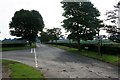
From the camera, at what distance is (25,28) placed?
83500 mm

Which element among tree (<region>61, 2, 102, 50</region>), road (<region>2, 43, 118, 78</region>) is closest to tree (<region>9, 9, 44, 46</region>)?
tree (<region>61, 2, 102, 50</region>)

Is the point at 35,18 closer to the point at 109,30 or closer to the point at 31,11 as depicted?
the point at 31,11

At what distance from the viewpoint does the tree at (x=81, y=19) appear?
53.5m

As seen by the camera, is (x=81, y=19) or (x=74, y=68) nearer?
(x=74, y=68)

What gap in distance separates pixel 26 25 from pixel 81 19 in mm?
33460

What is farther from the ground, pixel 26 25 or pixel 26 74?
pixel 26 25

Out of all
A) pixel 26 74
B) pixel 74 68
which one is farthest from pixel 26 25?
pixel 26 74

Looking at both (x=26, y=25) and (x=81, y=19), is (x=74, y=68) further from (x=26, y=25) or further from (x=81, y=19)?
(x=26, y=25)

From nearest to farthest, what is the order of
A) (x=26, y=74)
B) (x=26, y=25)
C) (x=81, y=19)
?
1. (x=26, y=74)
2. (x=81, y=19)
3. (x=26, y=25)

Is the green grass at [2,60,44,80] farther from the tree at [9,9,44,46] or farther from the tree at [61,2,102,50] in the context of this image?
the tree at [9,9,44,46]

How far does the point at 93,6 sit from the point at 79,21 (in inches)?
208

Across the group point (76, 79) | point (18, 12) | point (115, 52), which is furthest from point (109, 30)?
point (18, 12)

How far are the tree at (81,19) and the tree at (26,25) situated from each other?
1177 inches

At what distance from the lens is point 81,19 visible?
53.2 meters
